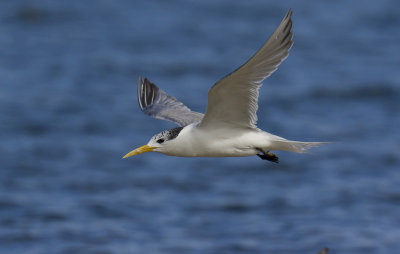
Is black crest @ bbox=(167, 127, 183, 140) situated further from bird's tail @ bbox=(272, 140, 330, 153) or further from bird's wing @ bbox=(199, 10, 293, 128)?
bird's tail @ bbox=(272, 140, 330, 153)

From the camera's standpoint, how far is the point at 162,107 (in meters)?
7.96

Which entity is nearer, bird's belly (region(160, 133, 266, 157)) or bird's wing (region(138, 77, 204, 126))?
bird's belly (region(160, 133, 266, 157))

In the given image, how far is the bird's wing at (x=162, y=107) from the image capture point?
7583 mm

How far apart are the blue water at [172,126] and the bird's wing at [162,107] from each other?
1.94 metres

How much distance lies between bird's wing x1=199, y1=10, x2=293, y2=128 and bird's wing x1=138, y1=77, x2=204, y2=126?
1191 millimetres

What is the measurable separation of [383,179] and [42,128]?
224 inches

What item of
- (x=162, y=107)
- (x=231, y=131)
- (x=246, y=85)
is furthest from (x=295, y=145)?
(x=162, y=107)

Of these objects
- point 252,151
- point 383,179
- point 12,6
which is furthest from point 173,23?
point 252,151

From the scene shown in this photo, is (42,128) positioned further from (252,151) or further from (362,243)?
(252,151)

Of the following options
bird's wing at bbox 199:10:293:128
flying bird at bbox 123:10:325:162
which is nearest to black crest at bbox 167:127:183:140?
flying bird at bbox 123:10:325:162

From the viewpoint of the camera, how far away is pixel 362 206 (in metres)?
10.5

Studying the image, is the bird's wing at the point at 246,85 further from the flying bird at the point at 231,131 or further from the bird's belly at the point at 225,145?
the bird's belly at the point at 225,145

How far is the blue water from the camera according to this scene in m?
9.77

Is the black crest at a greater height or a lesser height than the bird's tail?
greater
